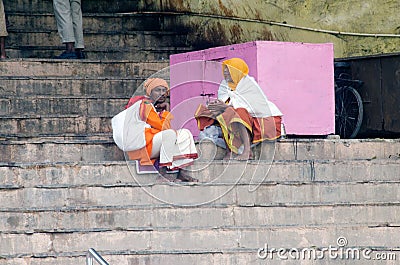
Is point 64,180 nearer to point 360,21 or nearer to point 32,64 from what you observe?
point 32,64

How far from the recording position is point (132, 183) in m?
8.80

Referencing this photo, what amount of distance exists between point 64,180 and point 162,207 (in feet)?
2.66

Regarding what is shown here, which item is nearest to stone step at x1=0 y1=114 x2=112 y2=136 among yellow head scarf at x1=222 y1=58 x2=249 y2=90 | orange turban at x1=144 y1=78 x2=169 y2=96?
orange turban at x1=144 y1=78 x2=169 y2=96

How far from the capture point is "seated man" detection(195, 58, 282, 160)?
930cm

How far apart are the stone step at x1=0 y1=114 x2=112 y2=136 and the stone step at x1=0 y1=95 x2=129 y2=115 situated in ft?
0.64

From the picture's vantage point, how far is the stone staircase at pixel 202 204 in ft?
27.5

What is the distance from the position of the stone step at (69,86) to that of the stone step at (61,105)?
0.34ft

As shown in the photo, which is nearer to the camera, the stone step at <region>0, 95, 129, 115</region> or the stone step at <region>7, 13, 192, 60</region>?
the stone step at <region>0, 95, 129, 115</region>

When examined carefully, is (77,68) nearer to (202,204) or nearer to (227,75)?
(227,75)

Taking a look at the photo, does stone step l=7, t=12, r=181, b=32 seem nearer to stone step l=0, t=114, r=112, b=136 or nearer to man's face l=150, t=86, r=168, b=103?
stone step l=0, t=114, r=112, b=136

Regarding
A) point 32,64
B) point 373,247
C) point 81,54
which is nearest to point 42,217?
point 373,247

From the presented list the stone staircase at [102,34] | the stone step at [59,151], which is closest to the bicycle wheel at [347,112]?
the stone staircase at [102,34]

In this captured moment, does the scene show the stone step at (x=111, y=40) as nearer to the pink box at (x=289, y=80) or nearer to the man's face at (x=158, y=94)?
the pink box at (x=289, y=80)

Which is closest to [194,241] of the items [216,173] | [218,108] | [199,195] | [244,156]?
[199,195]
